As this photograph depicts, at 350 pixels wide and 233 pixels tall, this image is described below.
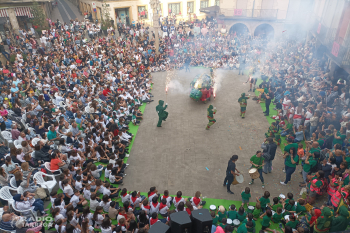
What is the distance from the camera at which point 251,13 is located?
3116cm

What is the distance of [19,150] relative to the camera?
28.0 feet

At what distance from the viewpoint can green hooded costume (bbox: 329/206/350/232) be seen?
6.07m

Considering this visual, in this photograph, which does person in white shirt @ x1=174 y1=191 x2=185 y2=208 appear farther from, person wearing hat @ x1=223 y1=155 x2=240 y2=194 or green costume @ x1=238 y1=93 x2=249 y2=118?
green costume @ x1=238 y1=93 x2=249 y2=118

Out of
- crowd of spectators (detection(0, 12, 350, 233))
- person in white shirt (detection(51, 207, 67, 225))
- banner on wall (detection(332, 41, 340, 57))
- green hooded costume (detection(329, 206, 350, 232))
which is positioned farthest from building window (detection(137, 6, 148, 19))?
green hooded costume (detection(329, 206, 350, 232))

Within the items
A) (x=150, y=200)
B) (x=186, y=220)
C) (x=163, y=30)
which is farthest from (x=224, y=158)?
(x=163, y=30)

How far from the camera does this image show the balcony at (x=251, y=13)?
3029 cm

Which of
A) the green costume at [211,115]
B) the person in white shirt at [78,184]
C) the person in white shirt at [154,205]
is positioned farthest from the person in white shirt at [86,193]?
the green costume at [211,115]

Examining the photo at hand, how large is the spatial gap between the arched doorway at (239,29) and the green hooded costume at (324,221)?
99.3 ft

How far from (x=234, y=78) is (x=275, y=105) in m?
5.96

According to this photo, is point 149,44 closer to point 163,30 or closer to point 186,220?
point 163,30

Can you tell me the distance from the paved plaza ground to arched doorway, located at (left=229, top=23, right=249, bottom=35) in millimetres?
18948

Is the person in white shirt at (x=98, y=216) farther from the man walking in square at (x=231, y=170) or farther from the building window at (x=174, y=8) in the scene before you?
the building window at (x=174, y=8)

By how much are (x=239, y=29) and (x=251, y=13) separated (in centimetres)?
286

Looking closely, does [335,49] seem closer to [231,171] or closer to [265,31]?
[231,171]
